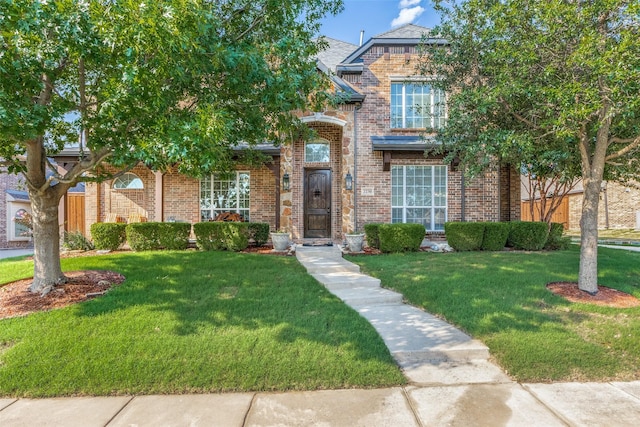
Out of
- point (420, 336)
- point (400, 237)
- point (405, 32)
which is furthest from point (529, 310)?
A: point (405, 32)

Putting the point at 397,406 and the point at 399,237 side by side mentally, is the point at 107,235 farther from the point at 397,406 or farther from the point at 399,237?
the point at 397,406

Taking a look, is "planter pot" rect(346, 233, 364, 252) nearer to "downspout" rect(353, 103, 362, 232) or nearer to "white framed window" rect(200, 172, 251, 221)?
"downspout" rect(353, 103, 362, 232)

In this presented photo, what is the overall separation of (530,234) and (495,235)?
3.80ft

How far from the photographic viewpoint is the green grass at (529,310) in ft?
12.5

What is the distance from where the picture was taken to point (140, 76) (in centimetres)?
406

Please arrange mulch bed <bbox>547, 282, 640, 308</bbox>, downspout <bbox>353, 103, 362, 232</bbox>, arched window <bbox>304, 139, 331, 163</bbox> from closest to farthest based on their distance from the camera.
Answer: mulch bed <bbox>547, 282, 640, 308</bbox>, downspout <bbox>353, 103, 362, 232</bbox>, arched window <bbox>304, 139, 331, 163</bbox>

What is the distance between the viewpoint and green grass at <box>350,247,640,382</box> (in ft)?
12.5

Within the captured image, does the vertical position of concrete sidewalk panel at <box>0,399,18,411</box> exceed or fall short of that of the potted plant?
it falls short

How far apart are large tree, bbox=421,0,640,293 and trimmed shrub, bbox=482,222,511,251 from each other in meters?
3.14

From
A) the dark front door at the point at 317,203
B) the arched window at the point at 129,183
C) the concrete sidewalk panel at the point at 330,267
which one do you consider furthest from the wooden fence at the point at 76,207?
the concrete sidewalk panel at the point at 330,267

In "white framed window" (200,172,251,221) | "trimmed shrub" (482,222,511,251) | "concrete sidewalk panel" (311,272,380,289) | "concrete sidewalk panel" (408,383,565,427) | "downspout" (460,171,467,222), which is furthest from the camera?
"white framed window" (200,172,251,221)

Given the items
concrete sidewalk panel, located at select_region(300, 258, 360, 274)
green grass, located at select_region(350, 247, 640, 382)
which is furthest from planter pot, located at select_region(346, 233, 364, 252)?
concrete sidewalk panel, located at select_region(300, 258, 360, 274)

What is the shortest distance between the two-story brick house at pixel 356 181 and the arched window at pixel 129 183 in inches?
1.5

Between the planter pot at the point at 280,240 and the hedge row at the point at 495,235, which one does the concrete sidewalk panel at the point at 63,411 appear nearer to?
the planter pot at the point at 280,240
